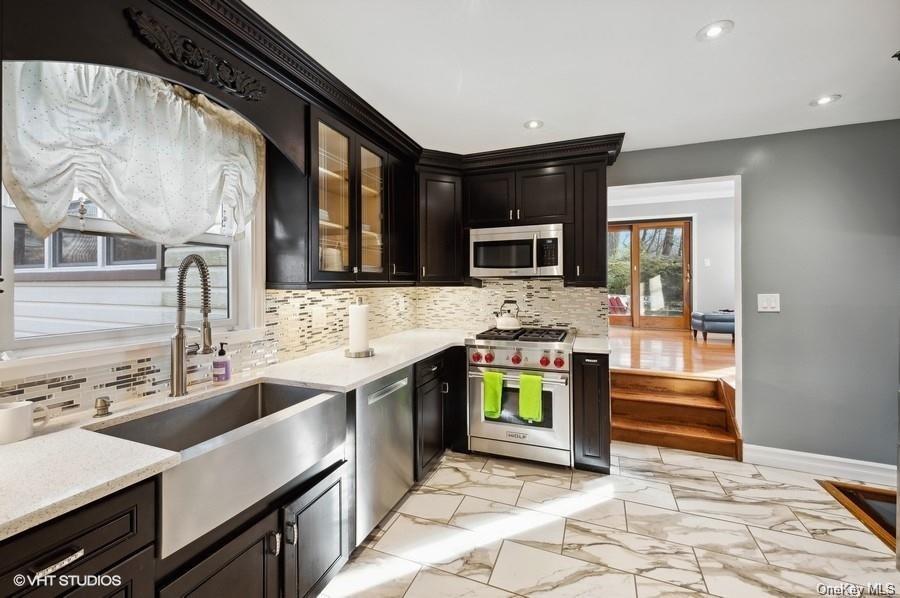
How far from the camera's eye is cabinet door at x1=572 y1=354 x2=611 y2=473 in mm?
2699

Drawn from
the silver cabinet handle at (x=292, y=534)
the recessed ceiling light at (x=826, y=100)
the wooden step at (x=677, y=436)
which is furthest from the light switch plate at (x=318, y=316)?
the recessed ceiling light at (x=826, y=100)

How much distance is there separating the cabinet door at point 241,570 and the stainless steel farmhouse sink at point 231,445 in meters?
0.10

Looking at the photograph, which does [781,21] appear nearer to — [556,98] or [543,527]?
[556,98]

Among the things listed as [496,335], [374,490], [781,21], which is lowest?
[374,490]

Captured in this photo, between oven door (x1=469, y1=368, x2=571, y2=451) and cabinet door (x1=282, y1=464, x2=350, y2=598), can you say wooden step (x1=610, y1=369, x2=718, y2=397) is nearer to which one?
oven door (x1=469, y1=368, x2=571, y2=451)

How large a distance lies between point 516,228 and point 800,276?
2.16m

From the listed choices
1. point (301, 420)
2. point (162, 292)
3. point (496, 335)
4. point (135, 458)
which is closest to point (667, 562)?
point (496, 335)

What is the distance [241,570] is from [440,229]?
2614 mm

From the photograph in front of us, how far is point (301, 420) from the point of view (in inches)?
59.4

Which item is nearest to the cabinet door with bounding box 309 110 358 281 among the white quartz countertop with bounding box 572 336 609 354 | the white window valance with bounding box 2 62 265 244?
the white window valance with bounding box 2 62 265 244

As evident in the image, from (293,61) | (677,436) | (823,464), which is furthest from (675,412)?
(293,61)

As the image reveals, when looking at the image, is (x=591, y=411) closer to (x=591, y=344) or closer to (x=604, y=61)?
(x=591, y=344)

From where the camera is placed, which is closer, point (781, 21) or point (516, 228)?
point (781, 21)

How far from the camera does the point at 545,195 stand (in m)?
3.15
